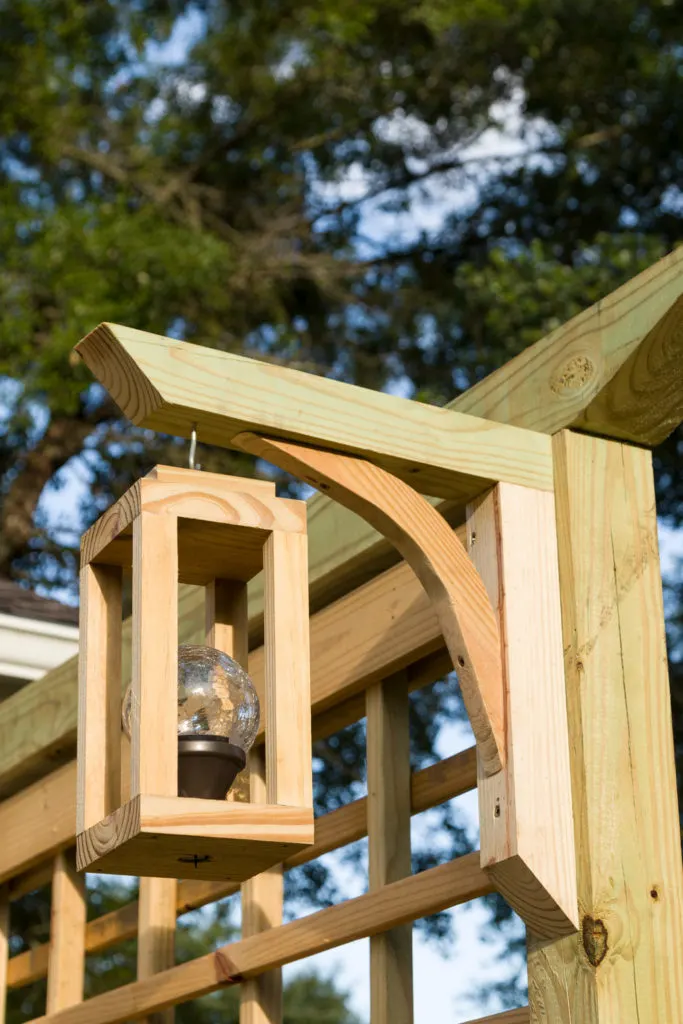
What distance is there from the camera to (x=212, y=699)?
6.26ft

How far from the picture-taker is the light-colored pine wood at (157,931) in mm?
2924

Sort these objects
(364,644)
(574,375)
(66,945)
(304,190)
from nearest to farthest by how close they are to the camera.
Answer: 1. (574,375)
2. (364,644)
3. (66,945)
4. (304,190)

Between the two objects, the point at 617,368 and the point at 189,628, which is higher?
the point at 189,628

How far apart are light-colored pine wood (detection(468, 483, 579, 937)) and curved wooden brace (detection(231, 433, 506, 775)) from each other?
22mm

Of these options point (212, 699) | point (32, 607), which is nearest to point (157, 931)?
point (212, 699)

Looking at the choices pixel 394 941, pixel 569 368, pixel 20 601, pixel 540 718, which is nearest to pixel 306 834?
pixel 540 718

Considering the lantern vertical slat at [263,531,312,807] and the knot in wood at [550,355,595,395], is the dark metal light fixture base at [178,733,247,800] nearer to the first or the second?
the lantern vertical slat at [263,531,312,807]

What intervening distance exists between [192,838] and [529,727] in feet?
1.45

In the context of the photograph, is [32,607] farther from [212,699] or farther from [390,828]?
[212,699]

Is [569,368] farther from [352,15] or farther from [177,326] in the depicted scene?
[352,15]

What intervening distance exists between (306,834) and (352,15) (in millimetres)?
8393

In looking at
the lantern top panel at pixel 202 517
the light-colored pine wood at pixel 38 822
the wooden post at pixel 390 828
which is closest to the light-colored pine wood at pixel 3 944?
the light-colored pine wood at pixel 38 822

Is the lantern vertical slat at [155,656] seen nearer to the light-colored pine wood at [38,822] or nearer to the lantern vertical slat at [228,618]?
the lantern vertical slat at [228,618]

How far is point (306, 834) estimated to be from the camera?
184 centimetres
